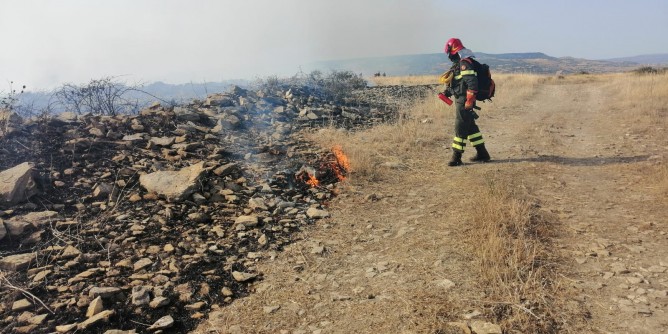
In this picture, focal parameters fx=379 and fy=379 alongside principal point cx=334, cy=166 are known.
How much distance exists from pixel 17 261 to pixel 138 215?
1.09m

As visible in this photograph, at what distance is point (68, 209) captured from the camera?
4086 millimetres

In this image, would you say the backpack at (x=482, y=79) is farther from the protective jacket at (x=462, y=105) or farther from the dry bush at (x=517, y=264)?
the dry bush at (x=517, y=264)

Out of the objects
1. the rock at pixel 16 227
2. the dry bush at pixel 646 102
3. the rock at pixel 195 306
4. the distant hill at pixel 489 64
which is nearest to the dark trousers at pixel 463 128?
the rock at pixel 195 306

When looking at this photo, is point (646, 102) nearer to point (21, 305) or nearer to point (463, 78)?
point (463, 78)

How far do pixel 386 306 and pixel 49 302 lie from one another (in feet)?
8.15

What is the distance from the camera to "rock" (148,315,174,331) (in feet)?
8.53

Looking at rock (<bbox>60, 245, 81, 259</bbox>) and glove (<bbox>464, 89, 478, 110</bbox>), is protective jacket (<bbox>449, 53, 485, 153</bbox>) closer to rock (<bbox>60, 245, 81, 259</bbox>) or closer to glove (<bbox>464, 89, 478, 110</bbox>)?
glove (<bbox>464, 89, 478, 110</bbox>)

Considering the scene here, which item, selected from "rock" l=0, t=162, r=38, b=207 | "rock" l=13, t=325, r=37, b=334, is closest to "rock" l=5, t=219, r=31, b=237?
"rock" l=0, t=162, r=38, b=207

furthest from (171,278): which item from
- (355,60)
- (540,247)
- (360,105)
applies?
(355,60)

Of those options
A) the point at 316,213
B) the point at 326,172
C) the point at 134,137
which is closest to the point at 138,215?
the point at 316,213

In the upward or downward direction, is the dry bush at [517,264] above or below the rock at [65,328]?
above

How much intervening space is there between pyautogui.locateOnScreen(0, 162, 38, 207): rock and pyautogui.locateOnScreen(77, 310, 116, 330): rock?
223 centimetres

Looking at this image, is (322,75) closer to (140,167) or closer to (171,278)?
(140,167)

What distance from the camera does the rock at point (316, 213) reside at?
4.41m
